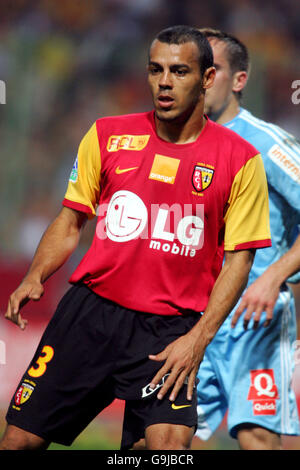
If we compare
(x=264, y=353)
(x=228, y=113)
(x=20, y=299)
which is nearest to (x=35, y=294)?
(x=20, y=299)

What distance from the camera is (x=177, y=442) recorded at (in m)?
2.88

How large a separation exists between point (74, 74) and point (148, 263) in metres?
5.23

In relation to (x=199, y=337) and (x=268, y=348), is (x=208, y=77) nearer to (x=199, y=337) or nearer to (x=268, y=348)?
(x=199, y=337)

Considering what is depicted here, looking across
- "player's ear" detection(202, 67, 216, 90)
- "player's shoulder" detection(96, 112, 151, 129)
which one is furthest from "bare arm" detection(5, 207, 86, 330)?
"player's ear" detection(202, 67, 216, 90)

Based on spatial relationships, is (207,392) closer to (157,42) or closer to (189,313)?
(189,313)

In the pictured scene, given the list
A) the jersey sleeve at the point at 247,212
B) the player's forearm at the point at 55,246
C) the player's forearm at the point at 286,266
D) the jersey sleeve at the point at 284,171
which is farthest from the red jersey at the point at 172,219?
the jersey sleeve at the point at 284,171

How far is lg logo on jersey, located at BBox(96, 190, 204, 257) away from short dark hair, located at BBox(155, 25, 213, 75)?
59cm

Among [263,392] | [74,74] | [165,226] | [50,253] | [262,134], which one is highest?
[74,74]

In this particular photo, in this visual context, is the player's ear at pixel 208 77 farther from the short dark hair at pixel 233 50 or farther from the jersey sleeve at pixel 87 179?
the short dark hair at pixel 233 50

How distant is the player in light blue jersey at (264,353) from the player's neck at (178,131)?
0.88 metres

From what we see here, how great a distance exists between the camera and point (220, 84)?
432cm

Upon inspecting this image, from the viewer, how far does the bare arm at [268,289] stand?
363 cm

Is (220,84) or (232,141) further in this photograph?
(220,84)

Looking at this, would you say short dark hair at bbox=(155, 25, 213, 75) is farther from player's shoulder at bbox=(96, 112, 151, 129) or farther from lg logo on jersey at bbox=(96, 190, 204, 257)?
lg logo on jersey at bbox=(96, 190, 204, 257)
